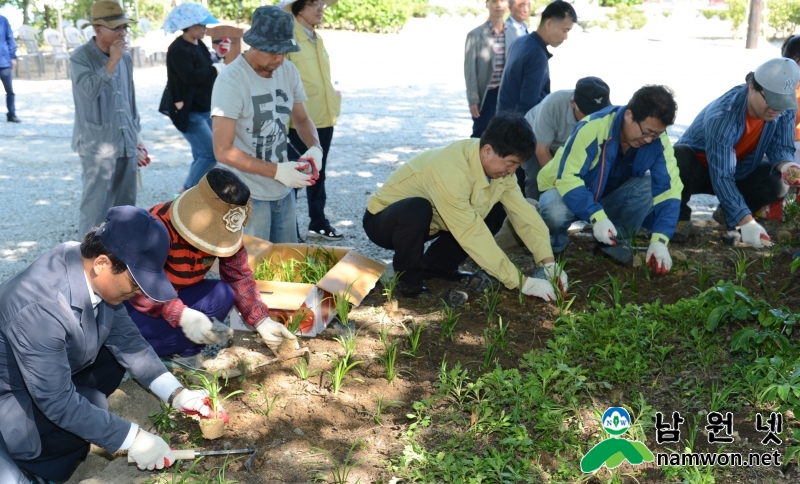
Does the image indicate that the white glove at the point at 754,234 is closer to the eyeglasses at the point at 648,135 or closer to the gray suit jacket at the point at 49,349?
the eyeglasses at the point at 648,135

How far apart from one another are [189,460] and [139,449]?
A: 272mm

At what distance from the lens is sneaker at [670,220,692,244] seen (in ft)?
16.9

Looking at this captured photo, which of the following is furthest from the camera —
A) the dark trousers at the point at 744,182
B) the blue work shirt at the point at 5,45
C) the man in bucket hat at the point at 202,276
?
the blue work shirt at the point at 5,45

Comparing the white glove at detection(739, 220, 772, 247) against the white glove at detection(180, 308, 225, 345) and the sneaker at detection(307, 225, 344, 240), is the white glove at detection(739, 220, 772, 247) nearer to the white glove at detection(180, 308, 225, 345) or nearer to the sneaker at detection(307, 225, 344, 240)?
the sneaker at detection(307, 225, 344, 240)

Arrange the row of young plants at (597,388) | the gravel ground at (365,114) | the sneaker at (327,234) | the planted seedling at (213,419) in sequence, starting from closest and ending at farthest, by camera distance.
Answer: the row of young plants at (597,388), the planted seedling at (213,419), the sneaker at (327,234), the gravel ground at (365,114)

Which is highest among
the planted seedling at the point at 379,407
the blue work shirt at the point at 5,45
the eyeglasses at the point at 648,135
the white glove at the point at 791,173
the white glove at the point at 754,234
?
the blue work shirt at the point at 5,45

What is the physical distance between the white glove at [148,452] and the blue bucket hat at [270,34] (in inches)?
84.2

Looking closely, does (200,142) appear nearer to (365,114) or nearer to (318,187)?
(318,187)

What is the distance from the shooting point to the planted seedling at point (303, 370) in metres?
3.29

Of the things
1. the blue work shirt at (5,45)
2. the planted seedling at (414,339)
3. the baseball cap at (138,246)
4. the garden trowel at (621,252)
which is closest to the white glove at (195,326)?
the baseball cap at (138,246)

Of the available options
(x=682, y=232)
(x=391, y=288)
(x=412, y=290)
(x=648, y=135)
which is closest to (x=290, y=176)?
(x=391, y=288)

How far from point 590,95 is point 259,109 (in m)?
2.22

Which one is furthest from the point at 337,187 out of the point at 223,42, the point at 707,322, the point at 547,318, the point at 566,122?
the point at 707,322

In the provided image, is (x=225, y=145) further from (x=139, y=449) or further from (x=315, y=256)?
(x=139, y=449)
